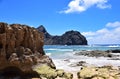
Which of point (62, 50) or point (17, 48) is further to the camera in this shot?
point (62, 50)

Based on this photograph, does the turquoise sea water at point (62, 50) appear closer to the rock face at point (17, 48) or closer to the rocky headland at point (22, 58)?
the rocky headland at point (22, 58)

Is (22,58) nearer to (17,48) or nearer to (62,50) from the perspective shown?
(17,48)

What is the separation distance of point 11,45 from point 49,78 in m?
3.33

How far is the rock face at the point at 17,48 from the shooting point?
16.7 m

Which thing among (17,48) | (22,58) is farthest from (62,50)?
(22,58)

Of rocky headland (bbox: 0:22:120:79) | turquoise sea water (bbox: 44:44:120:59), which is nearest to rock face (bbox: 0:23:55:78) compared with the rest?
rocky headland (bbox: 0:22:120:79)

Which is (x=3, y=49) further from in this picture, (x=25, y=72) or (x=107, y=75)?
(x=107, y=75)

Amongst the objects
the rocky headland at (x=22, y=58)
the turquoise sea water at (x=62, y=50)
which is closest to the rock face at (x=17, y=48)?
the rocky headland at (x=22, y=58)

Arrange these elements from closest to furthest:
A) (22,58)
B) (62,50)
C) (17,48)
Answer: (22,58), (17,48), (62,50)

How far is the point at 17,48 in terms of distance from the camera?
17.2 meters

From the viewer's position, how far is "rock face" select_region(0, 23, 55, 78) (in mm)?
16703

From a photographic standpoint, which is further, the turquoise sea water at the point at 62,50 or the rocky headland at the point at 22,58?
the turquoise sea water at the point at 62,50

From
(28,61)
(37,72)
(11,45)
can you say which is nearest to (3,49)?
(11,45)

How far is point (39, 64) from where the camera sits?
18.8 meters
